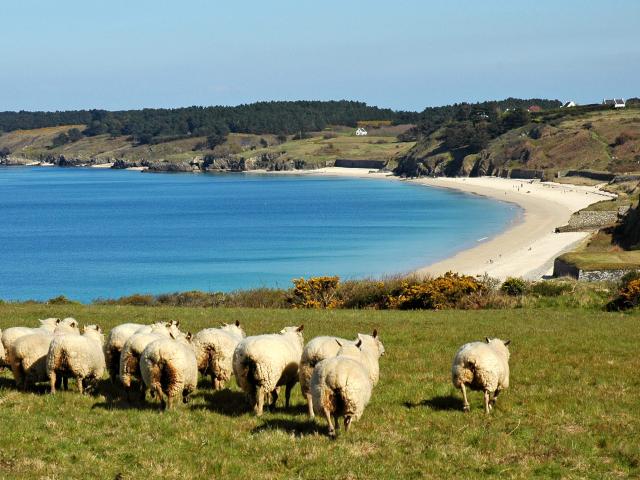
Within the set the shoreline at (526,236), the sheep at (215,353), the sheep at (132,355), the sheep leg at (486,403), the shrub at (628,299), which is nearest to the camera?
the sheep leg at (486,403)

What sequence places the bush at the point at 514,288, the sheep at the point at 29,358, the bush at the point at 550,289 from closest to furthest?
the sheep at the point at 29,358, the bush at the point at 550,289, the bush at the point at 514,288

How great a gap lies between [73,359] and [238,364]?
135 inches

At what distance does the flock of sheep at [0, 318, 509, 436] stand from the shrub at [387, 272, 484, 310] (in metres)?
18.5

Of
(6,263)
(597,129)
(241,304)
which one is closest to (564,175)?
(597,129)

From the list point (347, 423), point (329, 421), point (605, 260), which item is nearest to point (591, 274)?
point (605, 260)

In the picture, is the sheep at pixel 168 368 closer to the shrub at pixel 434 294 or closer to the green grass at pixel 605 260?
the shrub at pixel 434 294

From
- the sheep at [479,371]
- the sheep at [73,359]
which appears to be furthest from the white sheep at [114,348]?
the sheep at [479,371]

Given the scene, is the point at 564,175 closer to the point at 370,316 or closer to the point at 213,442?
the point at 370,316

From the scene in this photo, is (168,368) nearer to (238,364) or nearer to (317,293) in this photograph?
(238,364)

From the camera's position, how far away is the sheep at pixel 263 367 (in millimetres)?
14664

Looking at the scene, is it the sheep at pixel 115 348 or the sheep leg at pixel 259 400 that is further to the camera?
the sheep at pixel 115 348

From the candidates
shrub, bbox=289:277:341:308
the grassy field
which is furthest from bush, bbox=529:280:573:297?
the grassy field

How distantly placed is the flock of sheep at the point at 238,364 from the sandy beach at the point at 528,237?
41237 mm

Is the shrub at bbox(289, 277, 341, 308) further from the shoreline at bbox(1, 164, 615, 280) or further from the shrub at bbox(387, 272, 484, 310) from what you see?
the shoreline at bbox(1, 164, 615, 280)
